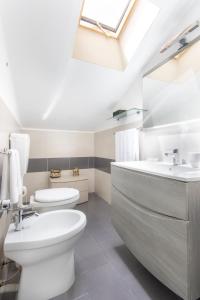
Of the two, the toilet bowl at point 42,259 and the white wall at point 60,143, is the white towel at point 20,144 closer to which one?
the toilet bowl at point 42,259

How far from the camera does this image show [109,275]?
3.67 feet

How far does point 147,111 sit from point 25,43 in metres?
1.21

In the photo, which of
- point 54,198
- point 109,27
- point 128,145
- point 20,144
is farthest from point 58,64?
point 54,198

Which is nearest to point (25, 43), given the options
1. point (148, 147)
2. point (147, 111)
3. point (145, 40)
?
point (145, 40)

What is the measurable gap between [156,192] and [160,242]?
26 centimetres

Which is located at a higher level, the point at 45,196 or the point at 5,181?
the point at 5,181

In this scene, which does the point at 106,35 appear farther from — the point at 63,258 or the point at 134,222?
the point at 63,258

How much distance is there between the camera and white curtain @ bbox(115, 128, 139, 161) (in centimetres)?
163

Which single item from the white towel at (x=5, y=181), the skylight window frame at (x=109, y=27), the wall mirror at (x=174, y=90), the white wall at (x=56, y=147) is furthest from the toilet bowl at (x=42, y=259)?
the skylight window frame at (x=109, y=27)

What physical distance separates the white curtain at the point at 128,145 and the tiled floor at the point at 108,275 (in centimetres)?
83

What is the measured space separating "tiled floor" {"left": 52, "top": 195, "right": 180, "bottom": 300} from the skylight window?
6.72ft

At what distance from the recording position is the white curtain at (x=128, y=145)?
163 centimetres

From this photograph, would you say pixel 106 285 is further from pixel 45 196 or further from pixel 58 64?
pixel 58 64

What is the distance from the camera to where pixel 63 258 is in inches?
40.4
